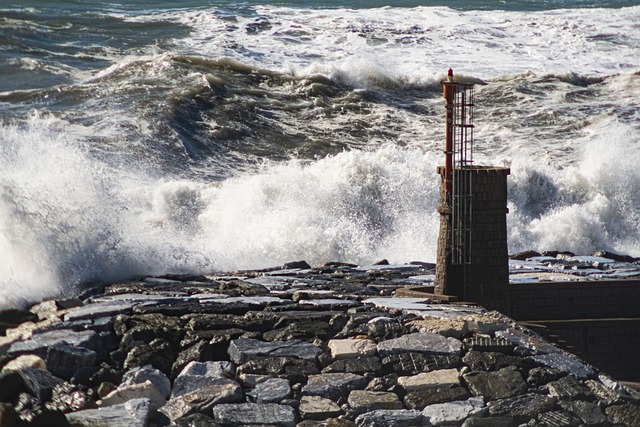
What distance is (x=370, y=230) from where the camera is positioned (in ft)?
56.9

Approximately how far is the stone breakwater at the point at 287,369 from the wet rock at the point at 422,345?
10 mm

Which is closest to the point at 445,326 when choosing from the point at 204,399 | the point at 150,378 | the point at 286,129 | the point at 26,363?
the point at 204,399

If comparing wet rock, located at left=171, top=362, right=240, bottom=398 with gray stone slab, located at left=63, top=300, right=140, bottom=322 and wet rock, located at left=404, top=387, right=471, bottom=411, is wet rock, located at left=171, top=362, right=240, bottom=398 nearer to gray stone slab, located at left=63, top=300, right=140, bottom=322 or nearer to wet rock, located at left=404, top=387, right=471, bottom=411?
wet rock, located at left=404, top=387, right=471, bottom=411

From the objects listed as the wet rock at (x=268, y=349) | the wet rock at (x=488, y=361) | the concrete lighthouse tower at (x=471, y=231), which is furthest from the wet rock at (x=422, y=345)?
the concrete lighthouse tower at (x=471, y=231)

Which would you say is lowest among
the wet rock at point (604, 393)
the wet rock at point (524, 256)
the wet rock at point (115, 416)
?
the wet rock at point (524, 256)

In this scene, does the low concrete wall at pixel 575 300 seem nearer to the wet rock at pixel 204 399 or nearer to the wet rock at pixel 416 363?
the wet rock at pixel 416 363

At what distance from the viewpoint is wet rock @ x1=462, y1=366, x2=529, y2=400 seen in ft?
27.7

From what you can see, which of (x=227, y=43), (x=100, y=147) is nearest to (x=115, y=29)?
(x=227, y=43)

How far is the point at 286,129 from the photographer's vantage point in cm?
2373

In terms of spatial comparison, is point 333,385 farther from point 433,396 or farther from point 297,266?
point 297,266

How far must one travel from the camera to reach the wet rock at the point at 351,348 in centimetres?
884

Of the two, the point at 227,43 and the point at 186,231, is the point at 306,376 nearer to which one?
the point at 186,231

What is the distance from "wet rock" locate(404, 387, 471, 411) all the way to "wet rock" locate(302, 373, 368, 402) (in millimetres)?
357

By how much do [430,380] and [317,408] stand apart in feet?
2.90
